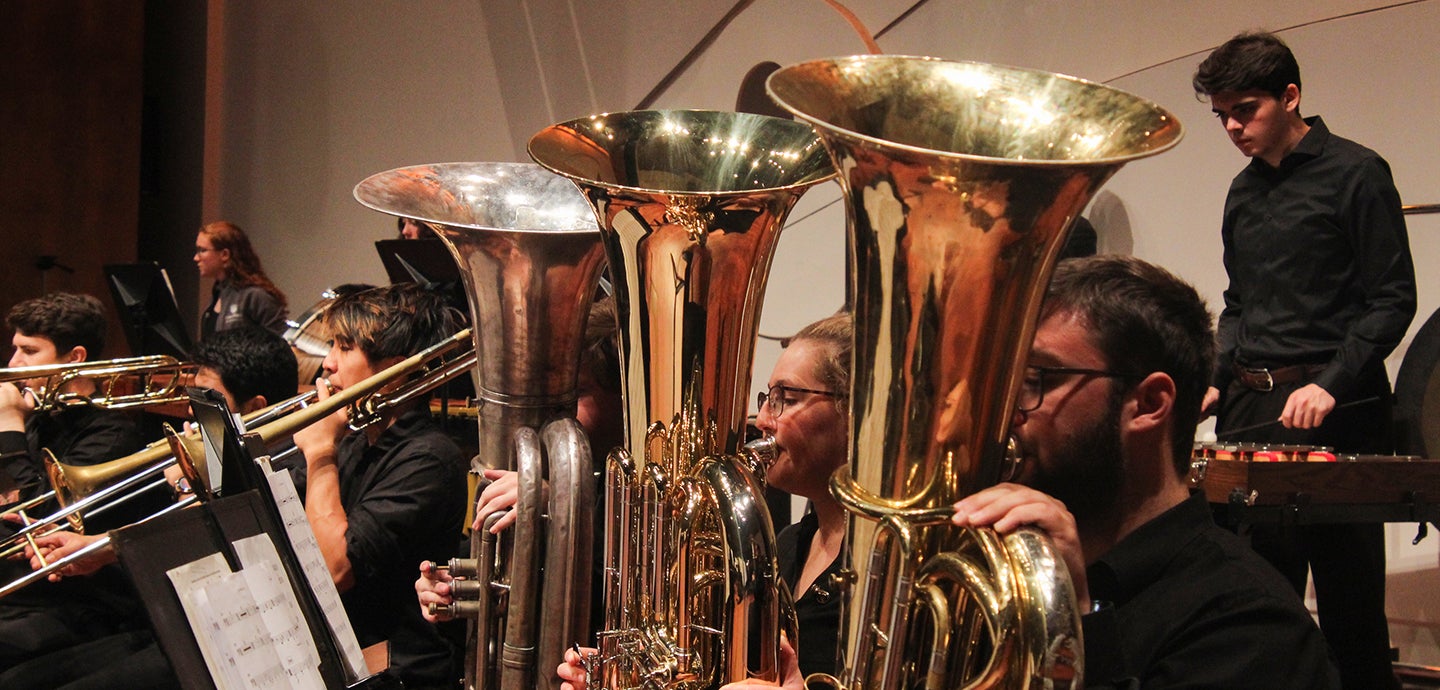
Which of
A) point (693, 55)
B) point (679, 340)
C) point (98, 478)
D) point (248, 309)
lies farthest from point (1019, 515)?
point (248, 309)

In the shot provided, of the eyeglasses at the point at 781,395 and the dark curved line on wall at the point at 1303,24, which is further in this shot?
the dark curved line on wall at the point at 1303,24

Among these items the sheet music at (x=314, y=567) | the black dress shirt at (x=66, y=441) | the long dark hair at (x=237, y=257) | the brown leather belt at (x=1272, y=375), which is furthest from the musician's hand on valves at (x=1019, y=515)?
the long dark hair at (x=237, y=257)

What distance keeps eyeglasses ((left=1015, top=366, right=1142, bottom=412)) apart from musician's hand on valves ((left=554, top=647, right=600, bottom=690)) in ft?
2.62

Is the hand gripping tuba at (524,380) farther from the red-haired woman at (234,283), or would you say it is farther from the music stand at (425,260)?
the red-haired woman at (234,283)

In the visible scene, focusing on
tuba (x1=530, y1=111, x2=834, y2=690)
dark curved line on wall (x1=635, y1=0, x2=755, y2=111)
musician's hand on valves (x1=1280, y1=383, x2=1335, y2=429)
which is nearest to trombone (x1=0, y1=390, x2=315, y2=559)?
tuba (x1=530, y1=111, x2=834, y2=690)

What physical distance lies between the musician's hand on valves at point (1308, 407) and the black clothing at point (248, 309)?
4.88 metres

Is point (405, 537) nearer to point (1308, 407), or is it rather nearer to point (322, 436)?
point (322, 436)

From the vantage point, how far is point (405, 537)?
266cm

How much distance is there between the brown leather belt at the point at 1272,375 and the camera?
3062 mm

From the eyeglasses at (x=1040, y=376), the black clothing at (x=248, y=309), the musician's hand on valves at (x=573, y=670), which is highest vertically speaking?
the eyeglasses at (x=1040, y=376)

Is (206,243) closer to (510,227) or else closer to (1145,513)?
(510,227)

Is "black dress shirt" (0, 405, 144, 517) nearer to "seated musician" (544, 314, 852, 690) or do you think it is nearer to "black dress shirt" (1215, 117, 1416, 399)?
"seated musician" (544, 314, 852, 690)

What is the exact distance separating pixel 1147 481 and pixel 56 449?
3.58m

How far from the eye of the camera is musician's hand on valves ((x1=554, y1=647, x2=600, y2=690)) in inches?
71.7
